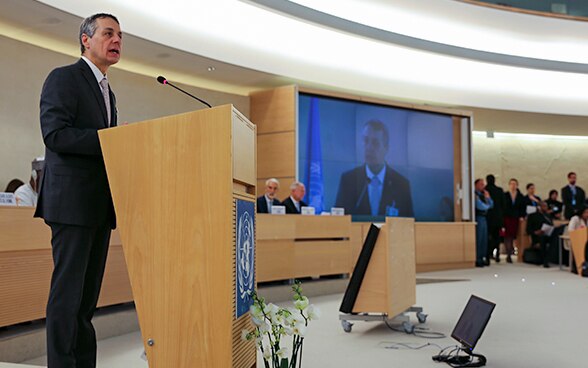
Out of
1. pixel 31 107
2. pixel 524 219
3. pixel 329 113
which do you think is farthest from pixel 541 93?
pixel 31 107

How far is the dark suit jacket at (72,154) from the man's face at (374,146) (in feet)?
24.3

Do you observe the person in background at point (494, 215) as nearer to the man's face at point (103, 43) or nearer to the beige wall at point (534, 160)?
the beige wall at point (534, 160)

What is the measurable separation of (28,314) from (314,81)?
5.87 metres

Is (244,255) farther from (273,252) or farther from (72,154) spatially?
(273,252)

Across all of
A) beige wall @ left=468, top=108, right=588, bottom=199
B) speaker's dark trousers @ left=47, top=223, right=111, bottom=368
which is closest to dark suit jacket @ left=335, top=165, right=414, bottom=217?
beige wall @ left=468, top=108, right=588, bottom=199

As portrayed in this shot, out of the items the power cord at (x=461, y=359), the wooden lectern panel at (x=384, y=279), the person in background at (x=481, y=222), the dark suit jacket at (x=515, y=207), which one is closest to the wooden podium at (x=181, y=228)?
the power cord at (x=461, y=359)

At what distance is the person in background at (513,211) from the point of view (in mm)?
10602

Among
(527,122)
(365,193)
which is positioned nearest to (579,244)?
(365,193)

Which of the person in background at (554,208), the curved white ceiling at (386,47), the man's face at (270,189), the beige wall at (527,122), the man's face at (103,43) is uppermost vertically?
the curved white ceiling at (386,47)

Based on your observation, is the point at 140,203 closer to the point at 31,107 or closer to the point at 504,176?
the point at 31,107

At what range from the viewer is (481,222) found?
9.97 m

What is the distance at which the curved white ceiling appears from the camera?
6.67 metres

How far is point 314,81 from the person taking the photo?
8.41m

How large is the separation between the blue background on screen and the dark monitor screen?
5.17 m
